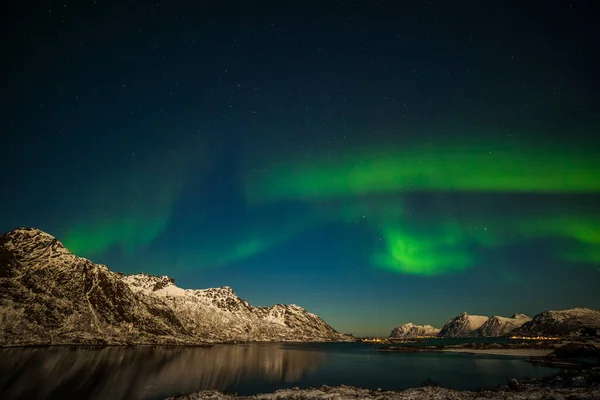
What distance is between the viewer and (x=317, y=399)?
4178 centimetres

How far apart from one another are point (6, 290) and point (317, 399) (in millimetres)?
166623

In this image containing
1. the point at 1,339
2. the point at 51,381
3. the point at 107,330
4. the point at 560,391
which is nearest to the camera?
the point at 560,391

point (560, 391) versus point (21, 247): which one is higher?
point (21, 247)

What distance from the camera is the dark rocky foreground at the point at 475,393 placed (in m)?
39.1

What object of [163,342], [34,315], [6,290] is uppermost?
[6,290]

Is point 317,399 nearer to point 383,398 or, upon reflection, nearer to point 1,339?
point 383,398

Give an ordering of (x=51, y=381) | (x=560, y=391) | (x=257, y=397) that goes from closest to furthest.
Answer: (x=560, y=391), (x=257, y=397), (x=51, y=381)

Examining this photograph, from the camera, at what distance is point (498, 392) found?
4431 cm

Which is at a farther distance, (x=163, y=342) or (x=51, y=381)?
(x=163, y=342)

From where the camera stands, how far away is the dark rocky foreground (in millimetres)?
39125

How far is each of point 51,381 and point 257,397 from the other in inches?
1300

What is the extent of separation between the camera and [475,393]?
143 feet

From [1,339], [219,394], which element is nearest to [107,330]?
[1,339]

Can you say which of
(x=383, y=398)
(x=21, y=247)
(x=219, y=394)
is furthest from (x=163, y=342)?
(x=383, y=398)
